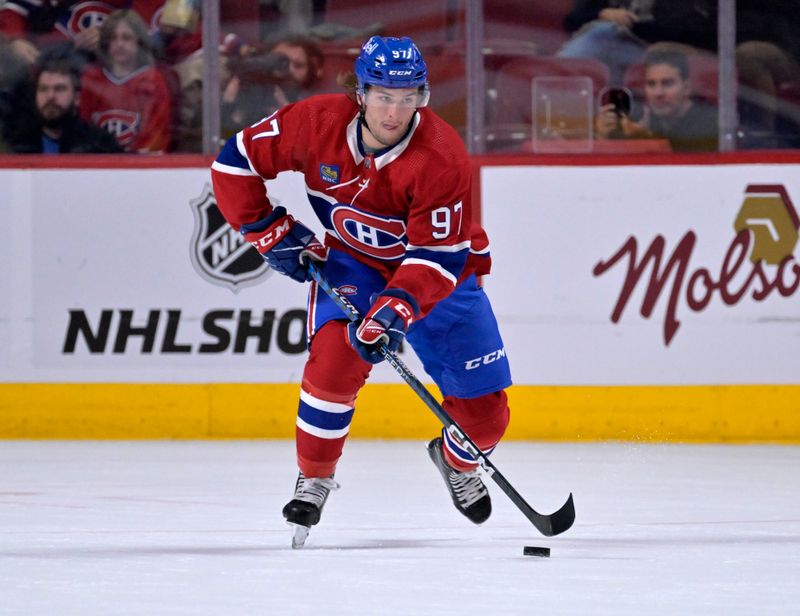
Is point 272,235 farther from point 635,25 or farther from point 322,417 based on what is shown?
point 635,25

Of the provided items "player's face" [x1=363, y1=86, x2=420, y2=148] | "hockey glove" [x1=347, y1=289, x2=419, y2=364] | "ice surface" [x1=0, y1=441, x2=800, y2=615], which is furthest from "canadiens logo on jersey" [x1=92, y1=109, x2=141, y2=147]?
"hockey glove" [x1=347, y1=289, x2=419, y2=364]

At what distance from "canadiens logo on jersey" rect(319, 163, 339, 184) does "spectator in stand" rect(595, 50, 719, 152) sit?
2593 millimetres

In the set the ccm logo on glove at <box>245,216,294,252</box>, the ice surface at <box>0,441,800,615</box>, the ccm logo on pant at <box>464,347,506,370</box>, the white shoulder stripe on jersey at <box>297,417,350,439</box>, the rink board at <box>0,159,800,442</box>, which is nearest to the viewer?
the ice surface at <box>0,441,800,615</box>

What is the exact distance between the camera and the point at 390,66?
3607mm

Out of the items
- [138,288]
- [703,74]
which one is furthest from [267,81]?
[703,74]

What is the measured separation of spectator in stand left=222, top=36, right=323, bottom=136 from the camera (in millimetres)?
6242

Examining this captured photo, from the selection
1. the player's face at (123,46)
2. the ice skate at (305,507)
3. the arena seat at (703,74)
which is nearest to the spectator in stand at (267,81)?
the player's face at (123,46)

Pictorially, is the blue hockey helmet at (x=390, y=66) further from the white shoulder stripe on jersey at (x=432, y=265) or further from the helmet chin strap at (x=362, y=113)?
the white shoulder stripe on jersey at (x=432, y=265)

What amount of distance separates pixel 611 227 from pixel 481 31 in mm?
853

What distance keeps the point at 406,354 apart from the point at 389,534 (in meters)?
2.20

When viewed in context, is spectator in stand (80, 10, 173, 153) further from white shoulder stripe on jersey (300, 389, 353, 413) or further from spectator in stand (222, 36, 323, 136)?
white shoulder stripe on jersey (300, 389, 353, 413)

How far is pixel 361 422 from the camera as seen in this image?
20.0 ft

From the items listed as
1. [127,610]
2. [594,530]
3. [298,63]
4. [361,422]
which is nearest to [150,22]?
[298,63]

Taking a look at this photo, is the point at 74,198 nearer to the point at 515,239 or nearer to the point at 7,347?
the point at 7,347
